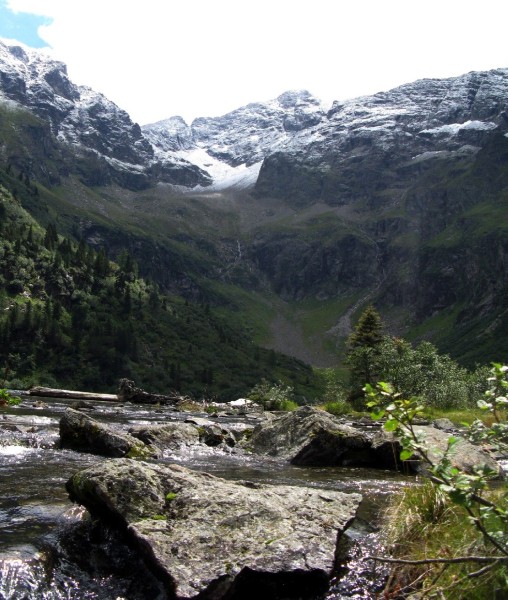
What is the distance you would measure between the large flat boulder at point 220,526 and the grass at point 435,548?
117 cm

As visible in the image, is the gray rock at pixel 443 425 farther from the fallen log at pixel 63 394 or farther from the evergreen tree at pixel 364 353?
the fallen log at pixel 63 394

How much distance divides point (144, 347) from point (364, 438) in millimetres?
173905

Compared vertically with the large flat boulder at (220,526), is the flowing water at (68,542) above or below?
below

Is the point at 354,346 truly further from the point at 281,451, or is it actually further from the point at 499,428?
the point at 499,428

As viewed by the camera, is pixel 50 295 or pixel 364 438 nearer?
pixel 364 438

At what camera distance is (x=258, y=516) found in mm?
10484

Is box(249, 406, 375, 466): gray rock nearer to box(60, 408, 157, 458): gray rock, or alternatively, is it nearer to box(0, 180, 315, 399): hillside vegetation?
box(60, 408, 157, 458): gray rock

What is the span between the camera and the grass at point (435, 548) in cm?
718

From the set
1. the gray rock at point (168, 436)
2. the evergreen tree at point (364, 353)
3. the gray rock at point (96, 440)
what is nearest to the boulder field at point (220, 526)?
the gray rock at point (96, 440)

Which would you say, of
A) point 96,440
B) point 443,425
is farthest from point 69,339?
point 96,440

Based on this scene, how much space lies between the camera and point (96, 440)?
23.3 metres

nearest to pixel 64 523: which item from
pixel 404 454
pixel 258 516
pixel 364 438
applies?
pixel 258 516

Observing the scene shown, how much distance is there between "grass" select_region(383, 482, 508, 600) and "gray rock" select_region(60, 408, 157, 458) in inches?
567

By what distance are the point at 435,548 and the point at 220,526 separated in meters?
3.82
